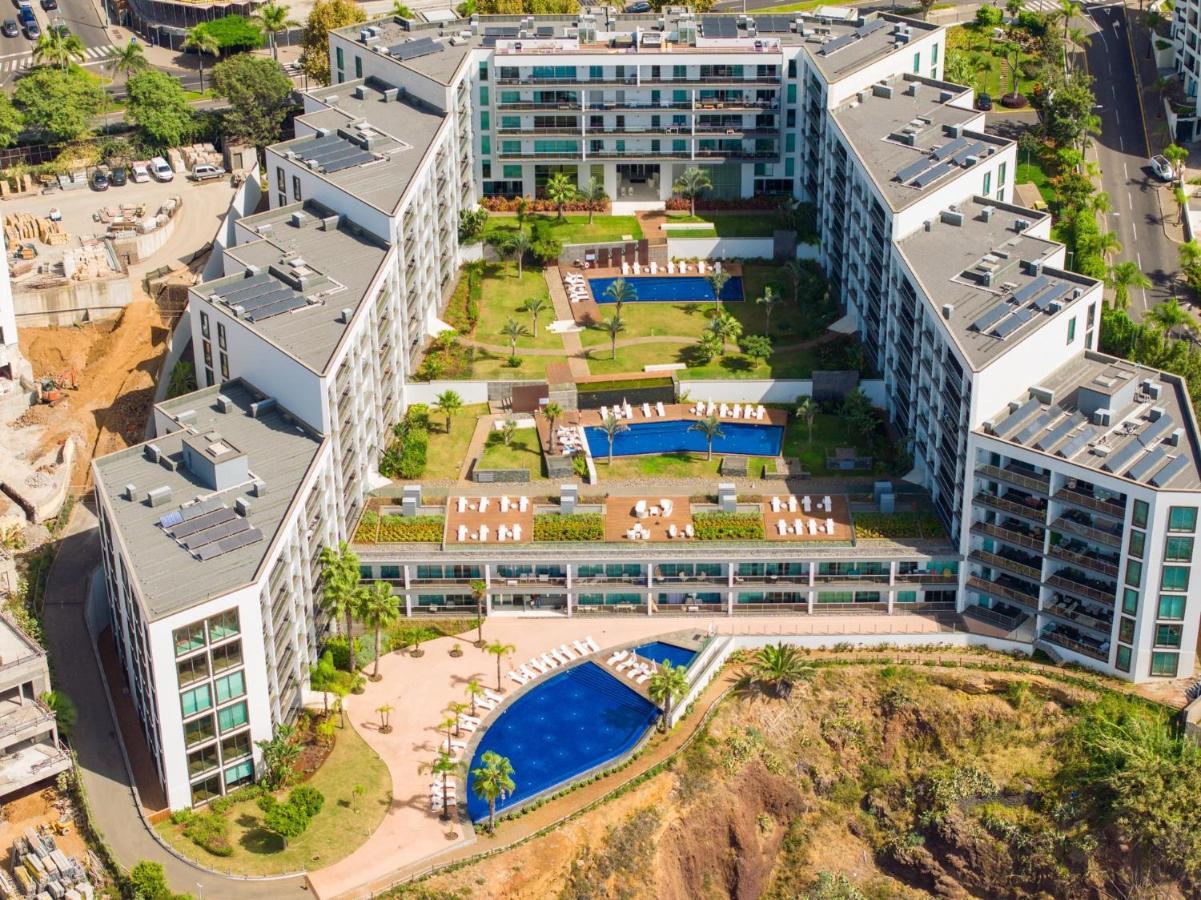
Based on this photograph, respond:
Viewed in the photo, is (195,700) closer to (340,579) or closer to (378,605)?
(340,579)

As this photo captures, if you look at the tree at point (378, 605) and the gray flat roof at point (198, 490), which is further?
the tree at point (378, 605)

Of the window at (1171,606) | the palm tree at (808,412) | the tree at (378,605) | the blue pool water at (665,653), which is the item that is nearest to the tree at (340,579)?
the tree at (378,605)

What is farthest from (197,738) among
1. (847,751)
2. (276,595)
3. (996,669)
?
(996,669)

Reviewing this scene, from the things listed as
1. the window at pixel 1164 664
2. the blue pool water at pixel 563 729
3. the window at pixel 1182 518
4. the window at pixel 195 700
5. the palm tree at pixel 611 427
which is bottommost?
the blue pool water at pixel 563 729

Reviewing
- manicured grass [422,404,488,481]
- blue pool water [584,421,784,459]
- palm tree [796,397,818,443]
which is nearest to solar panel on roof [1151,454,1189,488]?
palm tree [796,397,818,443]

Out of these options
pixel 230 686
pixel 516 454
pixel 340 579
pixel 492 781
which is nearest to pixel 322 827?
pixel 230 686

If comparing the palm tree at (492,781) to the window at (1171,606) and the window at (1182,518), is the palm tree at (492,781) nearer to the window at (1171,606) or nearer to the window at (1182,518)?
the window at (1171,606)

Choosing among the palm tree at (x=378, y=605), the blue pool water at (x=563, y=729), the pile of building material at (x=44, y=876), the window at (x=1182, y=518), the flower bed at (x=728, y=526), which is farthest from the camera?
the flower bed at (x=728, y=526)

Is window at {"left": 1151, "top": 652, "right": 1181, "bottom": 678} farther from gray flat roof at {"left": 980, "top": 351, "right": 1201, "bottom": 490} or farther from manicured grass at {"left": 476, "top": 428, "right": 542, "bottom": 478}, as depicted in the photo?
manicured grass at {"left": 476, "top": 428, "right": 542, "bottom": 478}
